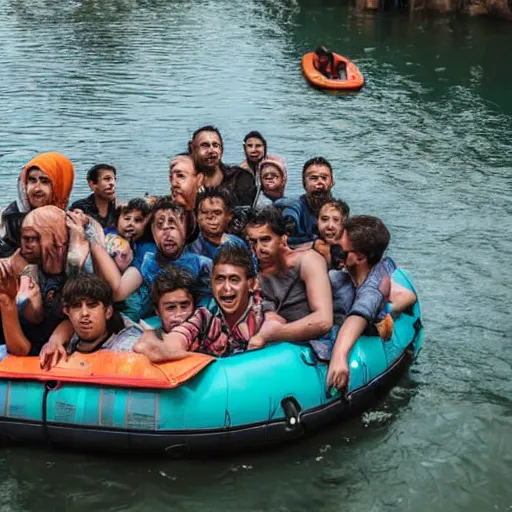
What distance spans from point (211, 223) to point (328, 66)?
1227cm

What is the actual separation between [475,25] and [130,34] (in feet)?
33.0

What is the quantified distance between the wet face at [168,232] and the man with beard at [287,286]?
566mm

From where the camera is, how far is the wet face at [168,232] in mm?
5785

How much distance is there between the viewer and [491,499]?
5.16 m

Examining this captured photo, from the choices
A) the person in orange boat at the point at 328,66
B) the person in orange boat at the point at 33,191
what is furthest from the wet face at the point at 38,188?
the person in orange boat at the point at 328,66

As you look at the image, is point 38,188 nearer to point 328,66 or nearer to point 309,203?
point 309,203

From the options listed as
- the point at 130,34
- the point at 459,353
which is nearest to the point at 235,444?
the point at 459,353

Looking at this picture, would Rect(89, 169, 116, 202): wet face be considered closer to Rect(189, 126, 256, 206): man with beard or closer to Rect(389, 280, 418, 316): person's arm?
Rect(189, 126, 256, 206): man with beard

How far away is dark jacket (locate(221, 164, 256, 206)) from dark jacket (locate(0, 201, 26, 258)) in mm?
2354

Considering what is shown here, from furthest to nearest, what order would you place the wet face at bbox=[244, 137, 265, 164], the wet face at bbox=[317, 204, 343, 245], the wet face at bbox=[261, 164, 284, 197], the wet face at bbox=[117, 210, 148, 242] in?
the wet face at bbox=[244, 137, 265, 164], the wet face at bbox=[261, 164, 284, 197], the wet face at bbox=[317, 204, 343, 245], the wet face at bbox=[117, 210, 148, 242]

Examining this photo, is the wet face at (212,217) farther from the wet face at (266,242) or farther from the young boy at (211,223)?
the wet face at (266,242)

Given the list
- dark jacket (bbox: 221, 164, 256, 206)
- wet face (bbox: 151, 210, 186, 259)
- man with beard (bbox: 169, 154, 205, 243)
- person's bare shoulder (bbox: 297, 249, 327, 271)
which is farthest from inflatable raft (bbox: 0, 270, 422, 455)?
dark jacket (bbox: 221, 164, 256, 206)

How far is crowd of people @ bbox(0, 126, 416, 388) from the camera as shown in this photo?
205 inches

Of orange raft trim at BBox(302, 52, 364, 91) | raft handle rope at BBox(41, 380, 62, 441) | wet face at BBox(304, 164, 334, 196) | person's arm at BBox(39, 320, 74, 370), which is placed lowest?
orange raft trim at BBox(302, 52, 364, 91)
